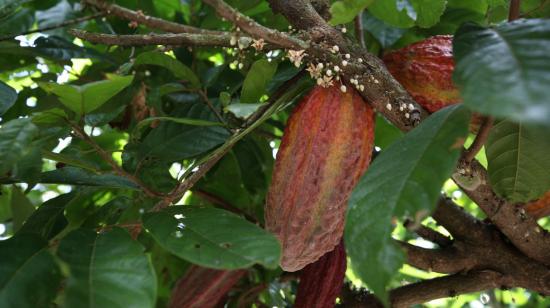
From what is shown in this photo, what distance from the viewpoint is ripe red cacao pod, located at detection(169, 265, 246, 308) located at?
4.02 feet

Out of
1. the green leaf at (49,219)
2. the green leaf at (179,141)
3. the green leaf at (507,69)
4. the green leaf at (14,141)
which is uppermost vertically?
the green leaf at (507,69)

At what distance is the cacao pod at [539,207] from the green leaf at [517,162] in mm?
137

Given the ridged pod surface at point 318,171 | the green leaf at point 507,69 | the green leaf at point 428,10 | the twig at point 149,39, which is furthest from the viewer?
the green leaf at point 428,10

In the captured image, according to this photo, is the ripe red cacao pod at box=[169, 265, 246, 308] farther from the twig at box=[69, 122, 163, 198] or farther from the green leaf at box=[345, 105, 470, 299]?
the green leaf at box=[345, 105, 470, 299]

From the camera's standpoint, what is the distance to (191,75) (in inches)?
45.8

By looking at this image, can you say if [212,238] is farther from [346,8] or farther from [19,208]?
[19,208]

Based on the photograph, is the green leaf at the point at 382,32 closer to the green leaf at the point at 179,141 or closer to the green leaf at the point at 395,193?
the green leaf at the point at 179,141

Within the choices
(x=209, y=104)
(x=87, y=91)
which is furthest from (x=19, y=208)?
(x=87, y=91)

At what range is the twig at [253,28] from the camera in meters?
0.75

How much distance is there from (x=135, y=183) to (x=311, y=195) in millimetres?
273

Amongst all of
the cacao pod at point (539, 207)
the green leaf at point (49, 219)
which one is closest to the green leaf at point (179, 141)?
the green leaf at point (49, 219)

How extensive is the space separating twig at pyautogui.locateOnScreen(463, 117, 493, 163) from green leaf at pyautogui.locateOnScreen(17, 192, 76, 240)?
0.60m

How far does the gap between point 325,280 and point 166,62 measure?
435mm

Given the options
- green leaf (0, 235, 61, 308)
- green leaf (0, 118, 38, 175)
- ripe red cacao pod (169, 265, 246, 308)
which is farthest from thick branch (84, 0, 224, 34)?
ripe red cacao pod (169, 265, 246, 308)
